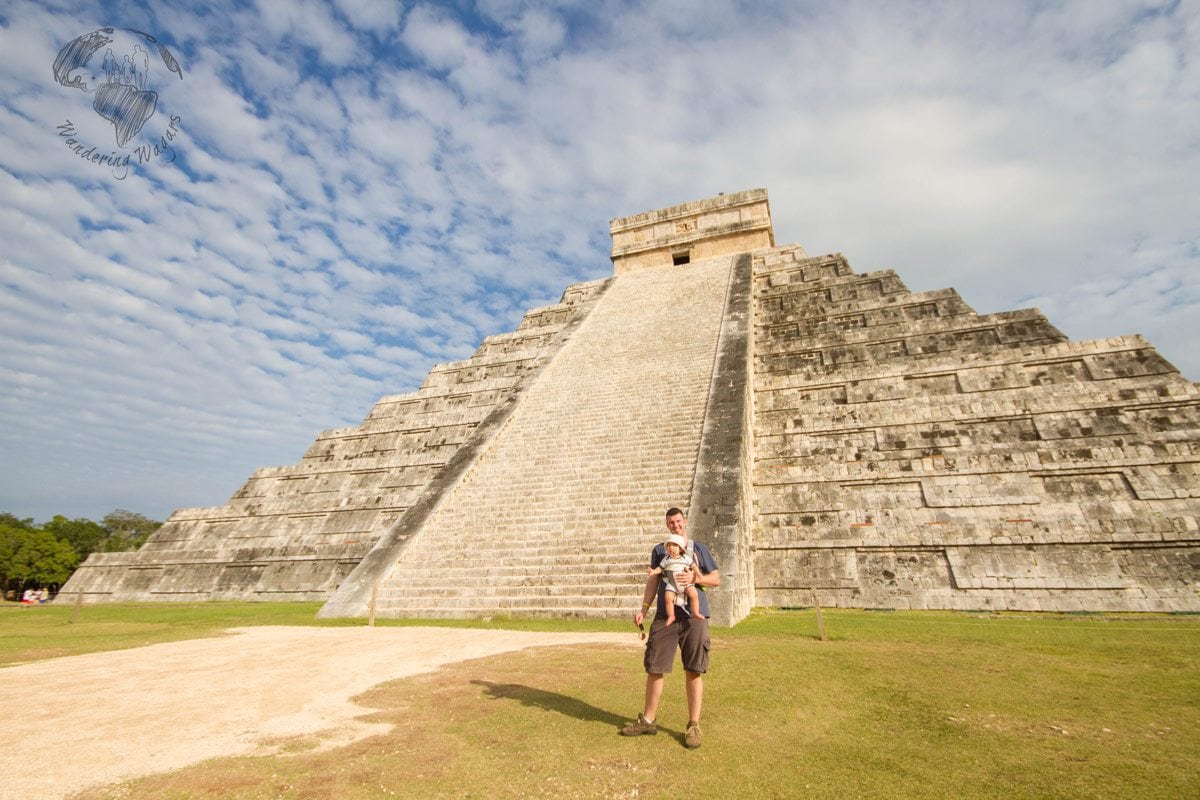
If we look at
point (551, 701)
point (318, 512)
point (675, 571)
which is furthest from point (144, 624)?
point (675, 571)

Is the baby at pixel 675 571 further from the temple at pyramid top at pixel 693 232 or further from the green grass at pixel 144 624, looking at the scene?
the temple at pyramid top at pixel 693 232

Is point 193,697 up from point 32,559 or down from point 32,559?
down

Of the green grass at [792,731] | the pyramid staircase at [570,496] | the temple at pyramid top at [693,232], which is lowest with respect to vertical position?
the green grass at [792,731]

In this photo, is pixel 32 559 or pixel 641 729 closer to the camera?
pixel 641 729

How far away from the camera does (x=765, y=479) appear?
11258 mm

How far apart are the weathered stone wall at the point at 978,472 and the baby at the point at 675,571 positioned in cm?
594

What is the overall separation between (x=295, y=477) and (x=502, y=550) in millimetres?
9029

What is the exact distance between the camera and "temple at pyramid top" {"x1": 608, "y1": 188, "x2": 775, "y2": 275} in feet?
71.7

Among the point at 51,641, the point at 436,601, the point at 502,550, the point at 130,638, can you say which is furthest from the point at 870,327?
the point at 51,641

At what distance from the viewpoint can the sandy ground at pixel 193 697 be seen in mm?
→ 3361

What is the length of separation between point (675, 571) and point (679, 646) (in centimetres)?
57

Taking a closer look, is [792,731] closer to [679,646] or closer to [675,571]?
[679,646]

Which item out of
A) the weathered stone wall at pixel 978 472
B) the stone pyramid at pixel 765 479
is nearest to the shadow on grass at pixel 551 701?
the stone pyramid at pixel 765 479

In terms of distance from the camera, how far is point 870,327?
14.0 m
